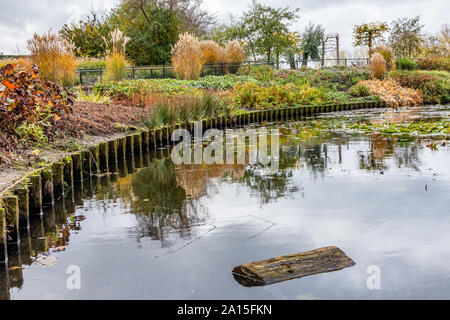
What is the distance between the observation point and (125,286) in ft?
10.9

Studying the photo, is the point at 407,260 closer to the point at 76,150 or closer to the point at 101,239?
the point at 101,239

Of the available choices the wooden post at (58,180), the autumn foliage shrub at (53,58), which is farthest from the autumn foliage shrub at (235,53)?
the wooden post at (58,180)

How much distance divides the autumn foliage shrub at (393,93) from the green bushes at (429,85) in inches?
15.1

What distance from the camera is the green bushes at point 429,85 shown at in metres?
21.4

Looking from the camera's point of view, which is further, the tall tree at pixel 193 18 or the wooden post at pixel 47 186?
the tall tree at pixel 193 18

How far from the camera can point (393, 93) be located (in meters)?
20.5

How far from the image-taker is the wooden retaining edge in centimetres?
401

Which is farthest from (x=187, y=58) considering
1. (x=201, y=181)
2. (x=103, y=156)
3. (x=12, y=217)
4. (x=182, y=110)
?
(x=12, y=217)

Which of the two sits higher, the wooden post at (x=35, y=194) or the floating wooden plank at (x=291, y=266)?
the wooden post at (x=35, y=194)

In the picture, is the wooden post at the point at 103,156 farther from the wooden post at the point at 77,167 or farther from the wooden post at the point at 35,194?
the wooden post at the point at 35,194

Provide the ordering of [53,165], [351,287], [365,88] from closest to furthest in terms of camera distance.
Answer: [351,287]
[53,165]
[365,88]

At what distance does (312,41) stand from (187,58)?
15.1 metres

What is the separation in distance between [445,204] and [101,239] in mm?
3323
